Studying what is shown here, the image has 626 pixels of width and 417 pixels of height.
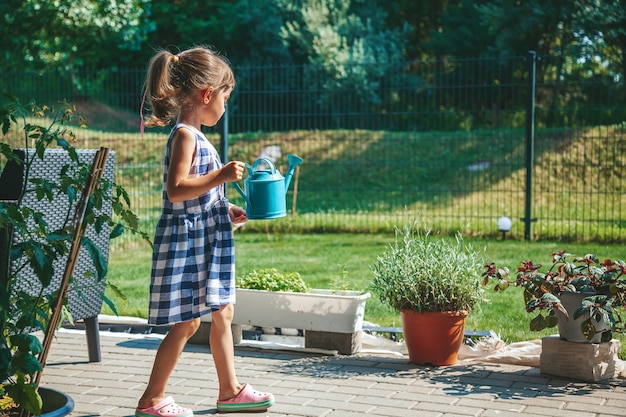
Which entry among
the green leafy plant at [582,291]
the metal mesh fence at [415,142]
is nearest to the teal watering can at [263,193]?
the green leafy plant at [582,291]

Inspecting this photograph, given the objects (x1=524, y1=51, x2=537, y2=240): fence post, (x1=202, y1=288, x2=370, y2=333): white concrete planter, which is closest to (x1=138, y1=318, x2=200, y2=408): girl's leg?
(x1=202, y1=288, x2=370, y2=333): white concrete planter

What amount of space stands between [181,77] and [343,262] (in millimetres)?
4537

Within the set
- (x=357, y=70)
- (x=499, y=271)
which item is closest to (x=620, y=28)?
(x=357, y=70)

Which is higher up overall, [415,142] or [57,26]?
[57,26]

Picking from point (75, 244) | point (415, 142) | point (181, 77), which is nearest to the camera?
point (75, 244)

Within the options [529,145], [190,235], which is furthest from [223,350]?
[529,145]

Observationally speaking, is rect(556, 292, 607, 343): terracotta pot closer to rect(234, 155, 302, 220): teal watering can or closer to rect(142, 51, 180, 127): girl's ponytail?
rect(234, 155, 302, 220): teal watering can

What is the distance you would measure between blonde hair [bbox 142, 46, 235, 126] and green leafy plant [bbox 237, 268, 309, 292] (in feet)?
4.63

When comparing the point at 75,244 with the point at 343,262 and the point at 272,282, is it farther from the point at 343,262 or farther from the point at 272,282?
the point at 343,262

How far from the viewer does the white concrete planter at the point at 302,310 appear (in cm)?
439

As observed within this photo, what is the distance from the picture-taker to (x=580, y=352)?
12.7 feet

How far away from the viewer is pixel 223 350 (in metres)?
3.45

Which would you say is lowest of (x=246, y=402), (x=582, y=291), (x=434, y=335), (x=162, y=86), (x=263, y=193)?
(x=246, y=402)

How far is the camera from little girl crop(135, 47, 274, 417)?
332cm
